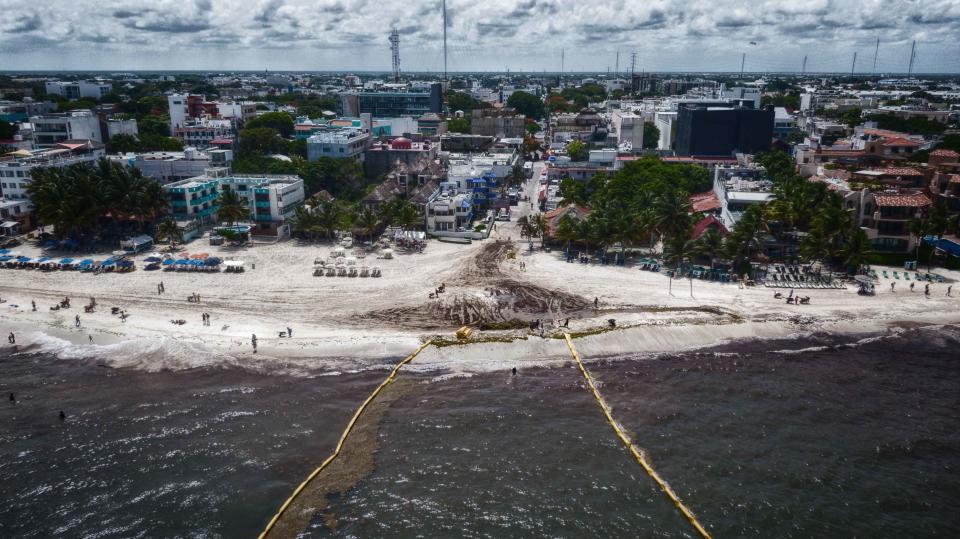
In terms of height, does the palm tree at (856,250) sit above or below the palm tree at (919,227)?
below

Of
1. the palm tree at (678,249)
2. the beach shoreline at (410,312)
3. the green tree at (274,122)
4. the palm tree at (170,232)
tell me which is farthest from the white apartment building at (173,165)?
the palm tree at (678,249)

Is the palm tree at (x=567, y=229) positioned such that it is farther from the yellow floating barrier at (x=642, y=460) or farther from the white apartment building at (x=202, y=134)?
the white apartment building at (x=202, y=134)

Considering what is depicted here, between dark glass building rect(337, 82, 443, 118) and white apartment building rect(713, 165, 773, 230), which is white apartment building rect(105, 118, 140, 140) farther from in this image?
white apartment building rect(713, 165, 773, 230)

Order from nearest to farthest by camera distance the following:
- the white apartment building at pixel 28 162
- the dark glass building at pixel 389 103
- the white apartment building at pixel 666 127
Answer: the white apartment building at pixel 28 162, the white apartment building at pixel 666 127, the dark glass building at pixel 389 103

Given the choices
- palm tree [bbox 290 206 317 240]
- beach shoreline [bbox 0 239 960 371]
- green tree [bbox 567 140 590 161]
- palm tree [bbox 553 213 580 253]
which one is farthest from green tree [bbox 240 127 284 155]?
palm tree [bbox 553 213 580 253]

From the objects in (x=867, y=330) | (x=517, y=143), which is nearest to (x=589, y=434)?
(x=867, y=330)

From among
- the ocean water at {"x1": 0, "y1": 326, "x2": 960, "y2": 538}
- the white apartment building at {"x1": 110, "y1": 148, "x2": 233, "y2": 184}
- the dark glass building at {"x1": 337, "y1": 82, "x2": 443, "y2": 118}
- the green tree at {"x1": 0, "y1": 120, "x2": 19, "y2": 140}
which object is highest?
the dark glass building at {"x1": 337, "y1": 82, "x2": 443, "y2": 118}
